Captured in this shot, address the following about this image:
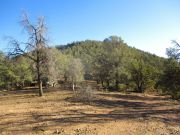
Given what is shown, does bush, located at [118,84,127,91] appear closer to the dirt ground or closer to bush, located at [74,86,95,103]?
bush, located at [74,86,95,103]

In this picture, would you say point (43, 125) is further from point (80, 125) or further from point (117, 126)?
point (117, 126)

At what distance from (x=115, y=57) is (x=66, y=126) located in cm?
3948

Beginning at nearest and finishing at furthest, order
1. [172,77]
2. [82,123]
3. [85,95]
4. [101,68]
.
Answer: [82,123] < [85,95] < [172,77] < [101,68]

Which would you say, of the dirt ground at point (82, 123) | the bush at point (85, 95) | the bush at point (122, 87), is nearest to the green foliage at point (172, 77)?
the bush at point (85, 95)

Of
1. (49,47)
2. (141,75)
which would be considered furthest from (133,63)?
(49,47)

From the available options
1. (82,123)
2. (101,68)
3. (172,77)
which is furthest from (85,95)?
(101,68)

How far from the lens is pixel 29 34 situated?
Answer: 3406cm

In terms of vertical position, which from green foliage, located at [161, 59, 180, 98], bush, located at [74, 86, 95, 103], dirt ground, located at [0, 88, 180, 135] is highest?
green foliage, located at [161, 59, 180, 98]

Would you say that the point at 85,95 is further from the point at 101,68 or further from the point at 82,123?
the point at 101,68

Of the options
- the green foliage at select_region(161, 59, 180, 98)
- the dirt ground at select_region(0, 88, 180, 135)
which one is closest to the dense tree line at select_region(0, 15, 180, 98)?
the green foliage at select_region(161, 59, 180, 98)

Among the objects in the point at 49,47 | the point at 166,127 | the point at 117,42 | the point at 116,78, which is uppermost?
the point at 117,42

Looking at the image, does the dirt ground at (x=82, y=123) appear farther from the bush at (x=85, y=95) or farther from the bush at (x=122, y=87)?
the bush at (x=122, y=87)

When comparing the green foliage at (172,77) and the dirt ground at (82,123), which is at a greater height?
the green foliage at (172,77)

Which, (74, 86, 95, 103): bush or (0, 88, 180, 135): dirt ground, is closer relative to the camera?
(0, 88, 180, 135): dirt ground
